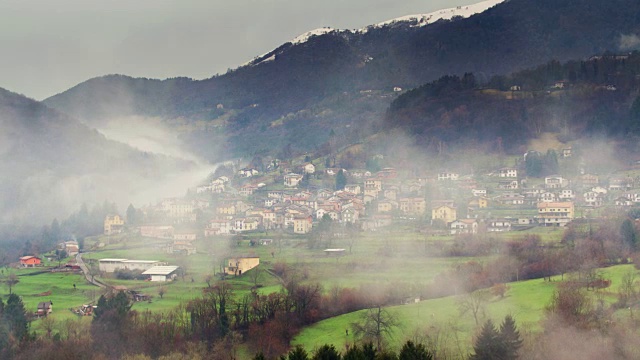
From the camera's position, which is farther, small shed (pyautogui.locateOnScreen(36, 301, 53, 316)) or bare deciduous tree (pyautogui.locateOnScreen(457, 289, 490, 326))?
small shed (pyautogui.locateOnScreen(36, 301, 53, 316))

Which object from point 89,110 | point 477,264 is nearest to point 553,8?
point 89,110

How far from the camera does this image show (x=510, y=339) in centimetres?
2555

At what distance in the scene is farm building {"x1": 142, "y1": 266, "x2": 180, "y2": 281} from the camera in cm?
4053

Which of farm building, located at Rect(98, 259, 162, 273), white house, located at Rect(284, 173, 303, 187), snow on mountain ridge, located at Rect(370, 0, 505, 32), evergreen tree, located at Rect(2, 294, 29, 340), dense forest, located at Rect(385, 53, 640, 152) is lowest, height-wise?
evergreen tree, located at Rect(2, 294, 29, 340)

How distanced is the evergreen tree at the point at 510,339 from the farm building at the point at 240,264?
16.6 metres

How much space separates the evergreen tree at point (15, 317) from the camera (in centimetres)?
3107

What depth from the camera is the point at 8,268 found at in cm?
4547

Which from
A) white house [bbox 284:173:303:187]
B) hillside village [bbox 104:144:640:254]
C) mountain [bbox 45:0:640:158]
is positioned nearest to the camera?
hillside village [bbox 104:144:640:254]

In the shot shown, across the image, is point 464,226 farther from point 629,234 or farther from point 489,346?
point 489,346

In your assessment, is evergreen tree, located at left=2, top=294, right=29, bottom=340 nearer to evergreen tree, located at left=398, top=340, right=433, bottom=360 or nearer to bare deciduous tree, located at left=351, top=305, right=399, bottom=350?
bare deciduous tree, located at left=351, top=305, right=399, bottom=350

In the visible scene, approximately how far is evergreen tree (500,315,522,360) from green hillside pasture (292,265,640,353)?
1617mm

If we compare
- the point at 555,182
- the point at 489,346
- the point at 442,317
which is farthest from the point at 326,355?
the point at 555,182

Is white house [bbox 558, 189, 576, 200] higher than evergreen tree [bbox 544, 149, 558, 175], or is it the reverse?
evergreen tree [bbox 544, 149, 558, 175]

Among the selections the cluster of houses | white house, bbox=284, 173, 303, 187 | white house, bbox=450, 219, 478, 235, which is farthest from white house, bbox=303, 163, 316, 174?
white house, bbox=450, 219, 478, 235
